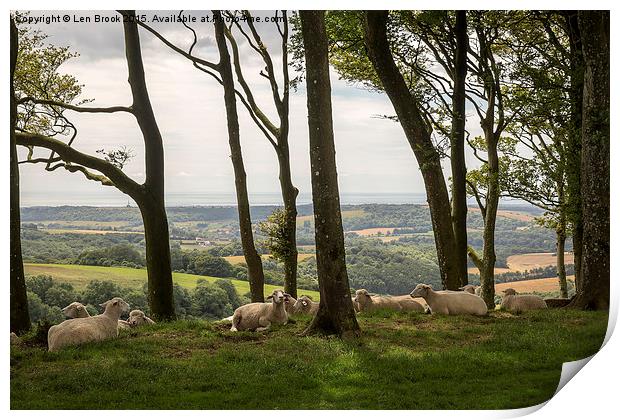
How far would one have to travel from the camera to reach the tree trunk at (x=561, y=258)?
11156mm

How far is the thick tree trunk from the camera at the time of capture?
34.5ft

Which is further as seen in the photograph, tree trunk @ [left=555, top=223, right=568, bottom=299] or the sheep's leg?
tree trunk @ [left=555, top=223, right=568, bottom=299]

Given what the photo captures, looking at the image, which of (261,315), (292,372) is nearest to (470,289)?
(261,315)

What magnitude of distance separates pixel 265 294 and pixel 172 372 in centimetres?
247

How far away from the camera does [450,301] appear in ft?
37.0

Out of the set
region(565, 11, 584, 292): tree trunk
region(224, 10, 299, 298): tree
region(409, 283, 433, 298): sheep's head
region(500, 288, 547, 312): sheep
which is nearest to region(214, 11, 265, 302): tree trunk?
region(224, 10, 299, 298): tree

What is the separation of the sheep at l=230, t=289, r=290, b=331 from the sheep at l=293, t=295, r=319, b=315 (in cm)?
41

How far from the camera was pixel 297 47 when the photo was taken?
38.4 ft

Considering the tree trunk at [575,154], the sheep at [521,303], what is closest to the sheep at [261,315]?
the sheep at [521,303]

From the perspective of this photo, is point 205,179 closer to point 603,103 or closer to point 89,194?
point 89,194

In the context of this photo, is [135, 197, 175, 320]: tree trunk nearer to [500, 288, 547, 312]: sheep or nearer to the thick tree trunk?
[500, 288, 547, 312]: sheep

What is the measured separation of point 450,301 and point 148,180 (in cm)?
468

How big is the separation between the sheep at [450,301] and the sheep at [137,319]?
381 cm

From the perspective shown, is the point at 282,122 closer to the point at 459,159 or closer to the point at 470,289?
the point at 459,159
